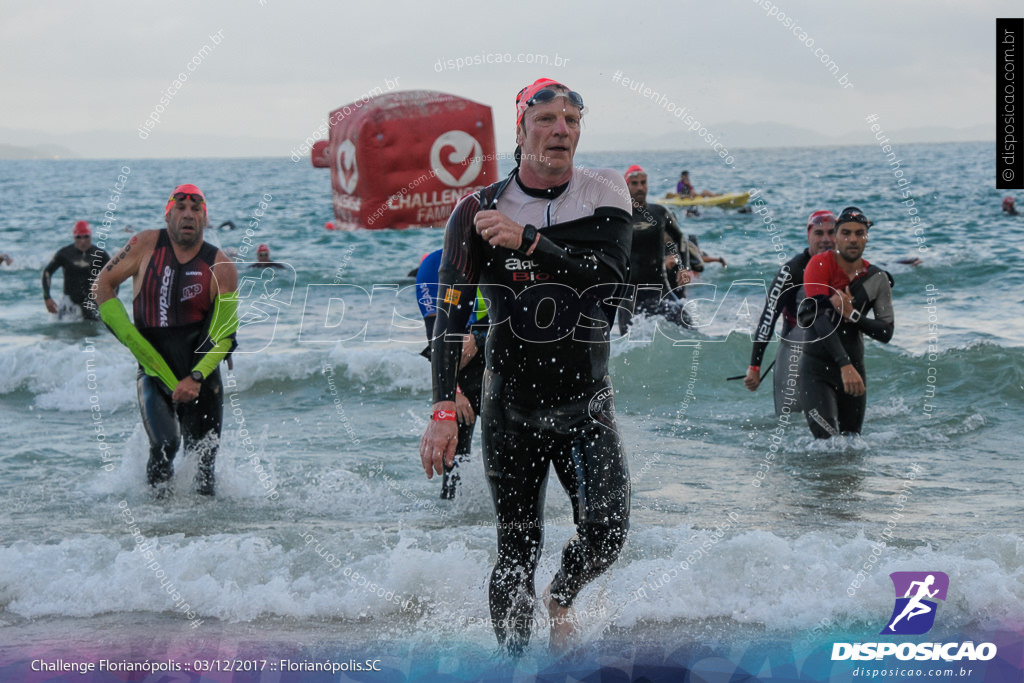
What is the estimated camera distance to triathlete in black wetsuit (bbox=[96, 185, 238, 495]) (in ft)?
19.7

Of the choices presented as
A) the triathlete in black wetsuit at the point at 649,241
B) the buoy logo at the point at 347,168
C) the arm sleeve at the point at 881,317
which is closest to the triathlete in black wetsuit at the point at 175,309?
the buoy logo at the point at 347,168

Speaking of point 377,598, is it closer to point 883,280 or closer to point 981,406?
point 883,280

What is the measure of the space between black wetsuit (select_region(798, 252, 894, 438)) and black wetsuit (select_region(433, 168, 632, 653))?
11.4ft

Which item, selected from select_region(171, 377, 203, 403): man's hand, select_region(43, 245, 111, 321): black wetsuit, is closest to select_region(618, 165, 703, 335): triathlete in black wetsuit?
select_region(171, 377, 203, 403): man's hand

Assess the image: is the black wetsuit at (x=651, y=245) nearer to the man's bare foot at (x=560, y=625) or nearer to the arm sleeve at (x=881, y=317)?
the arm sleeve at (x=881, y=317)

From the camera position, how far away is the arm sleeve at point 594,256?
3.51m

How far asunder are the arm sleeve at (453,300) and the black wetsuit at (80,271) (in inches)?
523

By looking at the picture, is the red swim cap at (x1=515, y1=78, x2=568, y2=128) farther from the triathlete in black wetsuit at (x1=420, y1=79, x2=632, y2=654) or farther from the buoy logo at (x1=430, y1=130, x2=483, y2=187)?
the buoy logo at (x1=430, y1=130, x2=483, y2=187)

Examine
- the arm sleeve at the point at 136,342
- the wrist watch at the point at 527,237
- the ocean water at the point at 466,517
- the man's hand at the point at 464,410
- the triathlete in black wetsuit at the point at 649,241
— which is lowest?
the ocean water at the point at 466,517

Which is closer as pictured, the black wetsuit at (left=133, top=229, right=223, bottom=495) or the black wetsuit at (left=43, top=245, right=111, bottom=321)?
the black wetsuit at (left=133, top=229, right=223, bottom=495)

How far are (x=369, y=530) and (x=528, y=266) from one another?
286 centimetres

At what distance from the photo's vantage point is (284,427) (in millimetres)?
9562

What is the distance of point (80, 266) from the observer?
15.6 m

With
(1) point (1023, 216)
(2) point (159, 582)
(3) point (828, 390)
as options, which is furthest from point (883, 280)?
(1) point (1023, 216)
